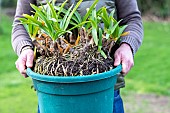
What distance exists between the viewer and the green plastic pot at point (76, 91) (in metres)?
1.57

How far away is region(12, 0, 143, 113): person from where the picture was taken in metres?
1.80

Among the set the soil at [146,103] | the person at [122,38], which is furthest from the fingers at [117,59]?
the soil at [146,103]

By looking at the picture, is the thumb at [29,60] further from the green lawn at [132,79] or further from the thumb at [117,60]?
the green lawn at [132,79]

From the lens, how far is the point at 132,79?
543 centimetres

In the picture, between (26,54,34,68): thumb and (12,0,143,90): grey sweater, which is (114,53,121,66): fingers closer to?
(12,0,143,90): grey sweater

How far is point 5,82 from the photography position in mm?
5438

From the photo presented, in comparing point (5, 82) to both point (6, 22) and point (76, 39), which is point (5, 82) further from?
point (6, 22)

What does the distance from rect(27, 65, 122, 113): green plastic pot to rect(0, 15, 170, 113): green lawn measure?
2.82m

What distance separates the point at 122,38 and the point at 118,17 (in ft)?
0.75

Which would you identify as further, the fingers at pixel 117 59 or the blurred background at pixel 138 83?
the blurred background at pixel 138 83

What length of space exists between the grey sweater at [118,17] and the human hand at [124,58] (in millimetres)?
45

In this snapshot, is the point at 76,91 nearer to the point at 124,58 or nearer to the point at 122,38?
the point at 124,58

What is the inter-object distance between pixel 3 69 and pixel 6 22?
4305mm

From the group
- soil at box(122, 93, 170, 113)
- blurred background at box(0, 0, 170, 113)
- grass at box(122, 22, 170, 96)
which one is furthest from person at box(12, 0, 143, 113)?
grass at box(122, 22, 170, 96)
